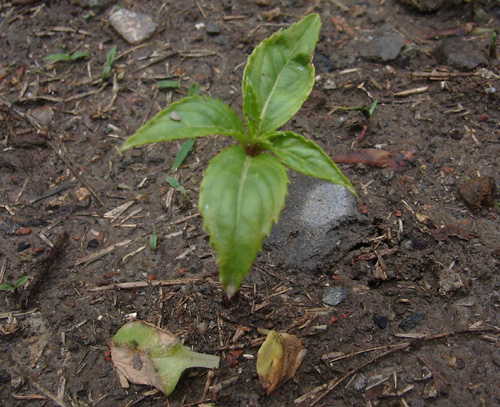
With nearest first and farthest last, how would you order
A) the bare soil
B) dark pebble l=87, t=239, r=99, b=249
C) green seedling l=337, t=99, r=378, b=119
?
the bare soil
dark pebble l=87, t=239, r=99, b=249
green seedling l=337, t=99, r=378, b=119

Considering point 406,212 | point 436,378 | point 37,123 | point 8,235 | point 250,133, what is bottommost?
point 436,378

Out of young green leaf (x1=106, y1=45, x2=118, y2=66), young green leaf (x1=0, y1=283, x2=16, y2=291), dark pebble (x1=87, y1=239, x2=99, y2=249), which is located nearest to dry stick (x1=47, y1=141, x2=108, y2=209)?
dark pebble (x1=87, y1=239, x2=99, y2=249)

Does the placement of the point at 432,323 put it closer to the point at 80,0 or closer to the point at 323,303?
the point at 323,303

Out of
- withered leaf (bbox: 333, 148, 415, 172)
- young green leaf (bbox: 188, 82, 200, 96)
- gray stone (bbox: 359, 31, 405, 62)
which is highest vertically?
young green leaf (bbox: 188, 82, 200, 96)

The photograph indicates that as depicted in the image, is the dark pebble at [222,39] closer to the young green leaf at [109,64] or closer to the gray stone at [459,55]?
the young green leaf at [109,64]

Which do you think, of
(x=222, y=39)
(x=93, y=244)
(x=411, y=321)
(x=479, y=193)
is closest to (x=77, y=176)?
(x=93, y=244)

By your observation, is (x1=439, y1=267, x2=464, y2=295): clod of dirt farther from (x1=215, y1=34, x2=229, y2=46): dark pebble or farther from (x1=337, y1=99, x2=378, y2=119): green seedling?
(x1=215, y1=34, x2=229, y2=46): dark pebble

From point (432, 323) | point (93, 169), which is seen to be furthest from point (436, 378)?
point (93, 169)
